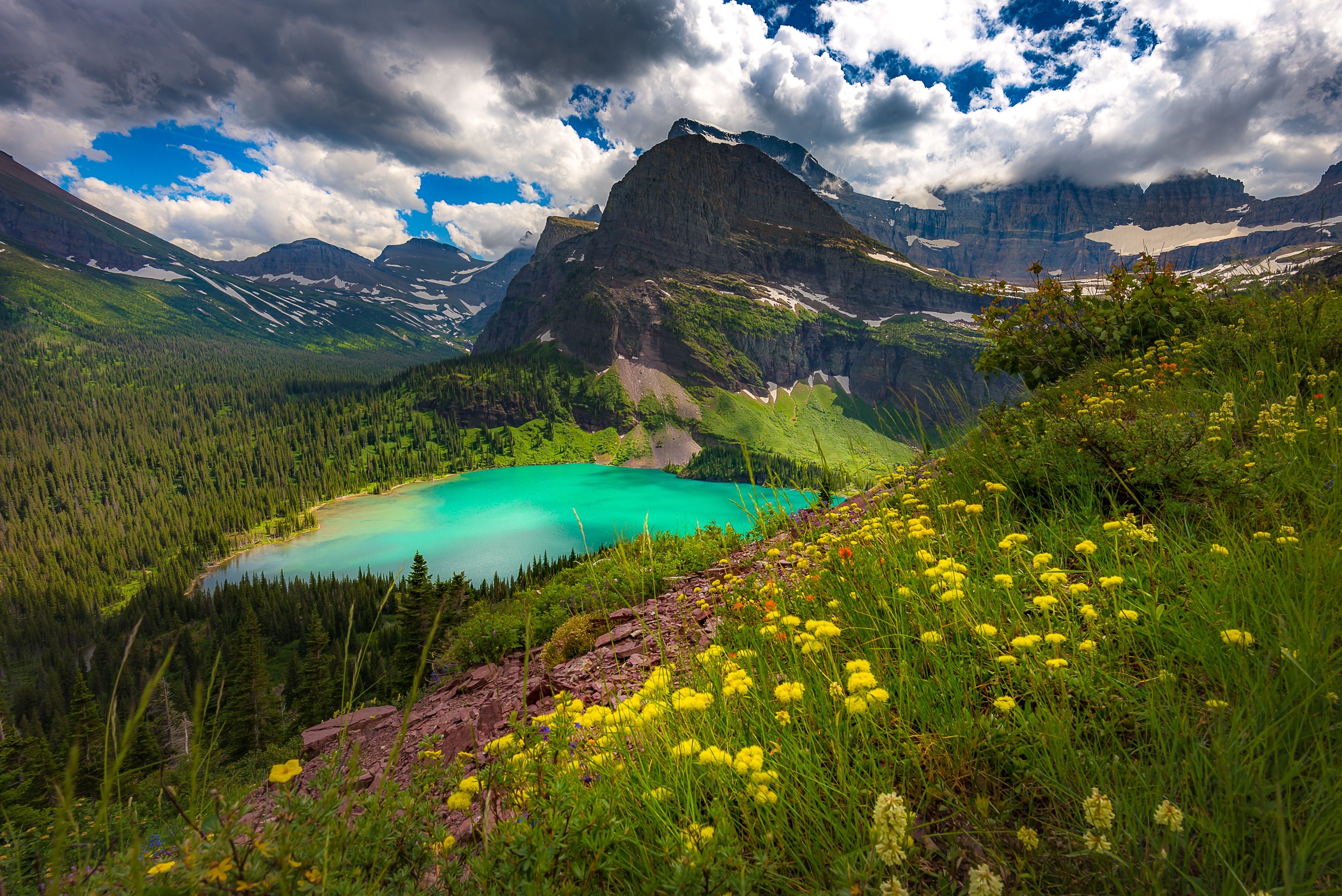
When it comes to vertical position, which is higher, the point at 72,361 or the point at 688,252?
the point at 688,252

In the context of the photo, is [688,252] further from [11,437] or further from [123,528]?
[11,437]

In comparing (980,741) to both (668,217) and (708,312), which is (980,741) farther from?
(668,217)

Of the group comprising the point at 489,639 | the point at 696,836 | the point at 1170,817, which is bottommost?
the point at 489,639

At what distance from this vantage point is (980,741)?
6.82 feet

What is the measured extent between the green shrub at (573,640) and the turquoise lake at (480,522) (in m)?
48.7

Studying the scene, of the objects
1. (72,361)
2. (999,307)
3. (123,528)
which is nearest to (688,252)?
(123,528)

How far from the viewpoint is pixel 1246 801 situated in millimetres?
1617

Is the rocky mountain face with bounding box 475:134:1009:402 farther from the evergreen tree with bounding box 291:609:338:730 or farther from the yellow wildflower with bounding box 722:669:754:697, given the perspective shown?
the yellow wildflower with bounding box 722:669:754:697

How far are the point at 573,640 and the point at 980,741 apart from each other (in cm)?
509

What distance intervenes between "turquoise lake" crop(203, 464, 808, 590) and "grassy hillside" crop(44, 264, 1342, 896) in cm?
5167

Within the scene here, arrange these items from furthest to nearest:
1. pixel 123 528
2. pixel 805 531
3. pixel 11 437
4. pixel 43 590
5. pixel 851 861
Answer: pixel 11 437
pixel 123 528
pixel 43 590
pixel 805 531
pixel 851 861

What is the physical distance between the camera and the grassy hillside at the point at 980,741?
1558mm

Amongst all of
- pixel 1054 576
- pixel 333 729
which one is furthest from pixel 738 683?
pixel 333 729

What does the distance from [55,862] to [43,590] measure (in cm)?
12350
